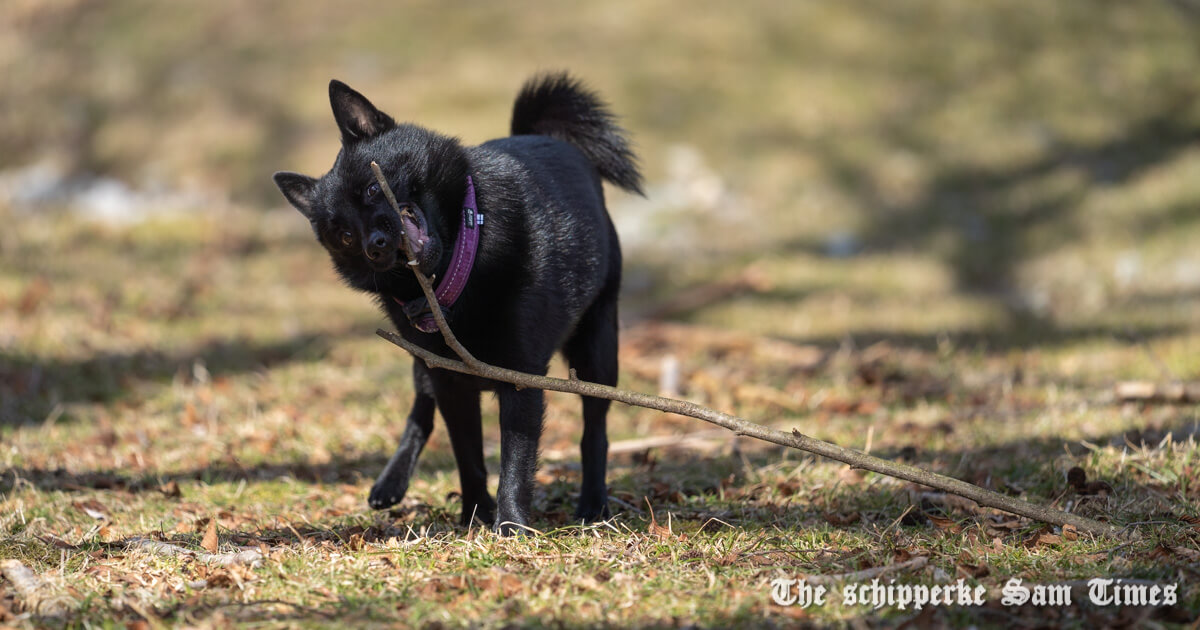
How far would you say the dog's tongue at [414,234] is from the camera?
2.77m

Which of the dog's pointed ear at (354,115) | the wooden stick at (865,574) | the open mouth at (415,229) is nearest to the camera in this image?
the wooden stick at (865,574)

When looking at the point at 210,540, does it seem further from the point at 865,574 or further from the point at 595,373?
the point at 865,574

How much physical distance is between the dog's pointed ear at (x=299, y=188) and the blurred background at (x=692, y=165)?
8.18 feet

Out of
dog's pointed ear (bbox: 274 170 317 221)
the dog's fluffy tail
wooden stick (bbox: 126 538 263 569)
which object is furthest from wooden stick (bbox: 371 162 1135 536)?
the dog's fluffy tail

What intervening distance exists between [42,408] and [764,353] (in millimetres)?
3867

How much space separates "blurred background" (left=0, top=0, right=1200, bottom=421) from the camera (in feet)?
21.5

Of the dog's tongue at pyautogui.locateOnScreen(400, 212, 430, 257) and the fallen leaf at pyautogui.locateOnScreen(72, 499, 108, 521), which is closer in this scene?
the dog's tongue at pyautogui.locateOnScreen(400, 212, 430, 257)

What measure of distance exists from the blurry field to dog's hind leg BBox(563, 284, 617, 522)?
0.12 meters

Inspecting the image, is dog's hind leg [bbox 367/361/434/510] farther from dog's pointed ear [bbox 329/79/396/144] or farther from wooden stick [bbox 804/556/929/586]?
wooden stick [bbox 804/556/929/586]

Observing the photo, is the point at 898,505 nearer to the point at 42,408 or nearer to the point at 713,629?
the point at 713,629

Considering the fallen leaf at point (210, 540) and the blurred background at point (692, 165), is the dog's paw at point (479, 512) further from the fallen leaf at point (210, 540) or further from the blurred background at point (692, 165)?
the blurred background at point (692, 165)

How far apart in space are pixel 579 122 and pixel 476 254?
3.66 ft

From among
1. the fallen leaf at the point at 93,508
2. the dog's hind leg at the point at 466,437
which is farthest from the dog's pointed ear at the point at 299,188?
the fallen leaf at the point at 93,508

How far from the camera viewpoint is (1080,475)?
10.8 ft
